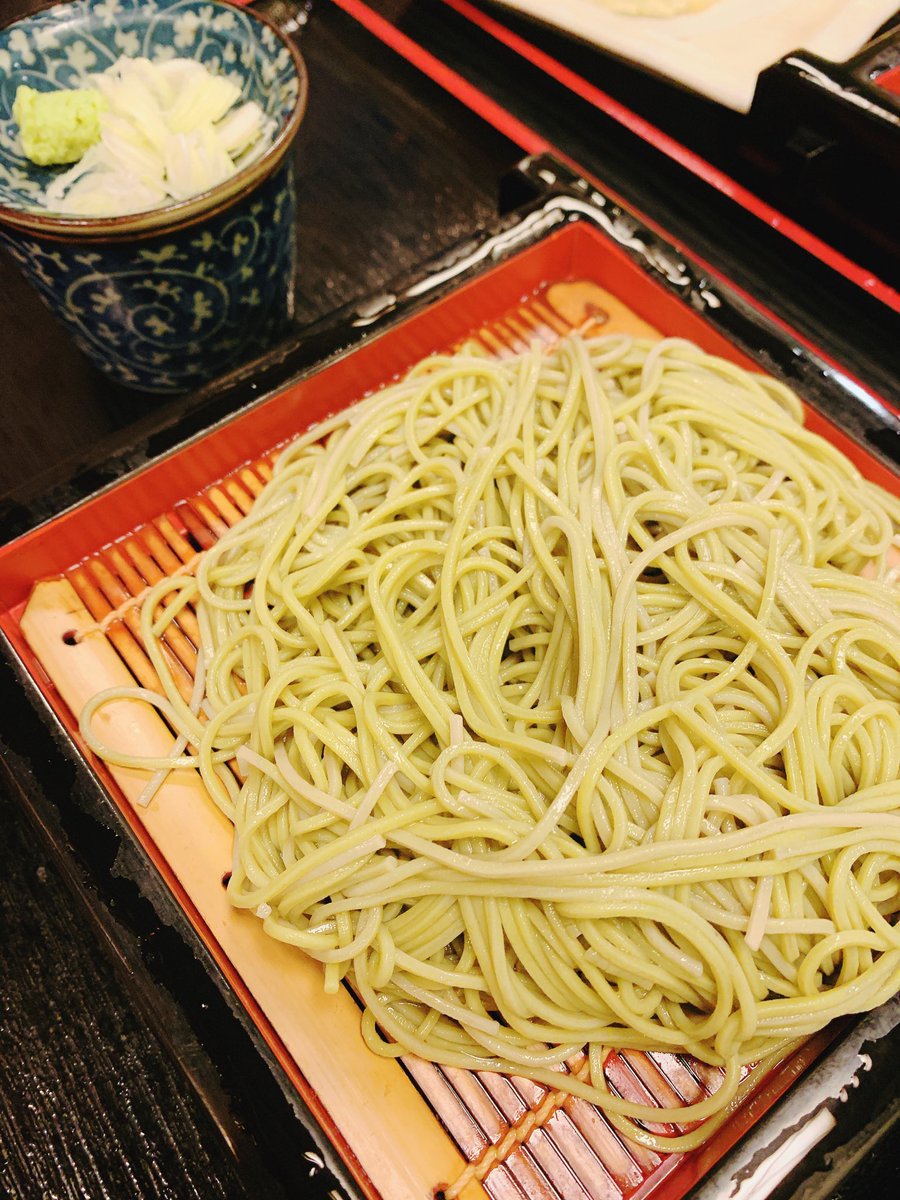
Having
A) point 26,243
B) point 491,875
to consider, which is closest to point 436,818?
point 491,875

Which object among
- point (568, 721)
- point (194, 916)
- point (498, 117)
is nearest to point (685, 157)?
point (498, 117)

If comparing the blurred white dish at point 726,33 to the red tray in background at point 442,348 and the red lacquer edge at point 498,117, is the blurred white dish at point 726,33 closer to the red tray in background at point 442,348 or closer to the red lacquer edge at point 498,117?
the red lacquer edge at point 498,117

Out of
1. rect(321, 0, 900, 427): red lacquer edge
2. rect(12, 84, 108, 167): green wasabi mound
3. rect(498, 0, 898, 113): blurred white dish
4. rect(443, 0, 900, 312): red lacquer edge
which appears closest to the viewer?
rect(12, 84, 108, 167): green wasabi mound

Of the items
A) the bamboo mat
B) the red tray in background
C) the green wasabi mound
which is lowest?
the bamboo mat

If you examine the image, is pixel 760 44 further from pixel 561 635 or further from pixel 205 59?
pixel 561 635

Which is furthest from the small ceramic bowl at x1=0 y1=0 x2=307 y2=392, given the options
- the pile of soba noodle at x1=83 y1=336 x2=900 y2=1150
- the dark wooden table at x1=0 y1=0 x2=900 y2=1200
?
the pile of soba noodle at x1=83 y1=336 x2=900 y2=1150

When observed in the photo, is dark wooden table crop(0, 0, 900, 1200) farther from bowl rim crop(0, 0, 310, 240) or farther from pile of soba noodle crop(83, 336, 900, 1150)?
bowl rim crop(0, 0, 310, 240)

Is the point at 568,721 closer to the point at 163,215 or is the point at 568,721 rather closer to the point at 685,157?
the point at 163,215
